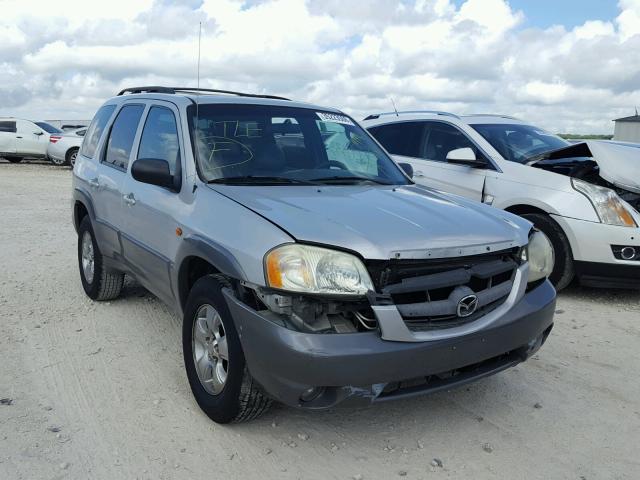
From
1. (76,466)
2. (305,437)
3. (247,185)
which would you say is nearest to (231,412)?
(305,437)

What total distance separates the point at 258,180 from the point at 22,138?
21.5m

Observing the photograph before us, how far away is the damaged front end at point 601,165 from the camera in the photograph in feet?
18.3

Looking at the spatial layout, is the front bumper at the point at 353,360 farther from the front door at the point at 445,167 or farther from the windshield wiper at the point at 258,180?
the front door at the point at 445,167

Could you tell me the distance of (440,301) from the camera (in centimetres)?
290

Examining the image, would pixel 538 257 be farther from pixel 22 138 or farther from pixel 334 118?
pixel 22 138

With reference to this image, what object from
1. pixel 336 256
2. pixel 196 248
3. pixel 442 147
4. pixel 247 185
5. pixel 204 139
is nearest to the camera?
pixel 336 256

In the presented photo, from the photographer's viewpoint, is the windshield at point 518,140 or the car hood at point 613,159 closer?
the car hood at point 613,159

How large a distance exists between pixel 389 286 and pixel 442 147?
4.41 m

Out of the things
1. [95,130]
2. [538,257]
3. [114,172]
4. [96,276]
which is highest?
[95,130]

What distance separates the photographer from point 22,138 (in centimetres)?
2225

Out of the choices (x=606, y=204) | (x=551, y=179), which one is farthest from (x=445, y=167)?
(x=606, y=204)

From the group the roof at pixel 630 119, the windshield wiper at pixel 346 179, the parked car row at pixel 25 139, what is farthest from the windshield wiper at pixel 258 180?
the roof at pixel 630 119

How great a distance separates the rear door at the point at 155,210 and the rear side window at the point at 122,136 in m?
0.18

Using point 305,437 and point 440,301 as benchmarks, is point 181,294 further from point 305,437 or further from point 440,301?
point 440,301
